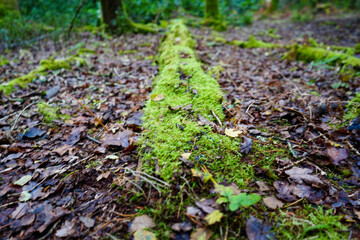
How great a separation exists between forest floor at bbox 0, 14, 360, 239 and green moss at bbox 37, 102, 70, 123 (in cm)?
2

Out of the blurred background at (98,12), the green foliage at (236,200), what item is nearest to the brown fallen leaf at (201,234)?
the green foliage at (236,200)

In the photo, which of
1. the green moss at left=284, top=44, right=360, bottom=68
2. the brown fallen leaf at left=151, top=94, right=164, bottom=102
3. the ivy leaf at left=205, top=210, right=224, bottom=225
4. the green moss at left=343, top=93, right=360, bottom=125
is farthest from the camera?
the green moss at left=284, top=44, right=360, bottom=68

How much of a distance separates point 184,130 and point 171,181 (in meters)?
0.62

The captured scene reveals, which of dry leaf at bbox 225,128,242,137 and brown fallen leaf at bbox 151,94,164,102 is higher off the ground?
brown fallen leaf at bbox 151,94,164,102

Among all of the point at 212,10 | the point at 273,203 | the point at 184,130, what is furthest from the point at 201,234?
the point at 212,10

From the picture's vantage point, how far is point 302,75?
15.2 feet

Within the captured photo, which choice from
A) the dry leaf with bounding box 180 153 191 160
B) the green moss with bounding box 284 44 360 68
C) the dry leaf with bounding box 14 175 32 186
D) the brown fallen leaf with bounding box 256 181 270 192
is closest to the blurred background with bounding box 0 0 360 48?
the green moss with bounding box 284 44 360 68

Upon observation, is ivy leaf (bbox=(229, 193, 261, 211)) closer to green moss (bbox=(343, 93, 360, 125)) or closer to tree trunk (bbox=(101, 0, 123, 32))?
green moss (bbox=(343, 93, 360, 125))

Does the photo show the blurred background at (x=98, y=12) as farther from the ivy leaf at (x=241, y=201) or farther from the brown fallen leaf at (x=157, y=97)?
the ivy leaf at (x=241, y=201)

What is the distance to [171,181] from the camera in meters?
1.55

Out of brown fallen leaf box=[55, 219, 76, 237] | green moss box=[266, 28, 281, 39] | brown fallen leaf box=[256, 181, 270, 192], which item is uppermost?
green moss box=[266, 28, 281, 39]

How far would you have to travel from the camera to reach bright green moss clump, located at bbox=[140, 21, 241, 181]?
1.73 metres

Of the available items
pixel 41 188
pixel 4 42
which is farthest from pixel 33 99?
pixel 4 42

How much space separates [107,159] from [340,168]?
88.8 inches
